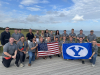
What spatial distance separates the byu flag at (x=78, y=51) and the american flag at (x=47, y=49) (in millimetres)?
746

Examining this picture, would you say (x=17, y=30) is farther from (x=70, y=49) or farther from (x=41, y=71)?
(x=70, y=49)

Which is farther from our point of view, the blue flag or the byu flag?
the blue flag

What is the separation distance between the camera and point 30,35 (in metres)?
6.16

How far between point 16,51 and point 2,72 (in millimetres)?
1152

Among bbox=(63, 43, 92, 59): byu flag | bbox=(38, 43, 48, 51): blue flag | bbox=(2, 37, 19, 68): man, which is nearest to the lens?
bbox=(2, 37, 19, 68): man

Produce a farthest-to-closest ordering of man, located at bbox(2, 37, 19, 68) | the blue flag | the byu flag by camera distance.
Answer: the blue flag → the byu flag → man, located at bbox(2, 37, 19, 68)

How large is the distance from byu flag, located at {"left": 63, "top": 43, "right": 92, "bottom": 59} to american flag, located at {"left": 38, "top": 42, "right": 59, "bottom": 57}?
746 mm

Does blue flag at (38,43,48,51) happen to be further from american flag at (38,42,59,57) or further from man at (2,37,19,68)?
man at (2,37,19,68)

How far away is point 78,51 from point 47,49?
201 centimetres

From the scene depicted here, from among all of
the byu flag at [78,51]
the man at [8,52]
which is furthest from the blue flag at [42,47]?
the man at [8,52]

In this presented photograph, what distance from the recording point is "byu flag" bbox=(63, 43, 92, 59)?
5.20 m

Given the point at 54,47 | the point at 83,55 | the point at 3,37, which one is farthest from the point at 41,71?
the point at 3,37

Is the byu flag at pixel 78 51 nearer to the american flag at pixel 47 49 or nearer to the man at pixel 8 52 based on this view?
the american flag at pixel 47 49

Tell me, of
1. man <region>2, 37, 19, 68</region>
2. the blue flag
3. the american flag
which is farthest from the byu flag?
man <region>2, 37, 19, 68</region>
